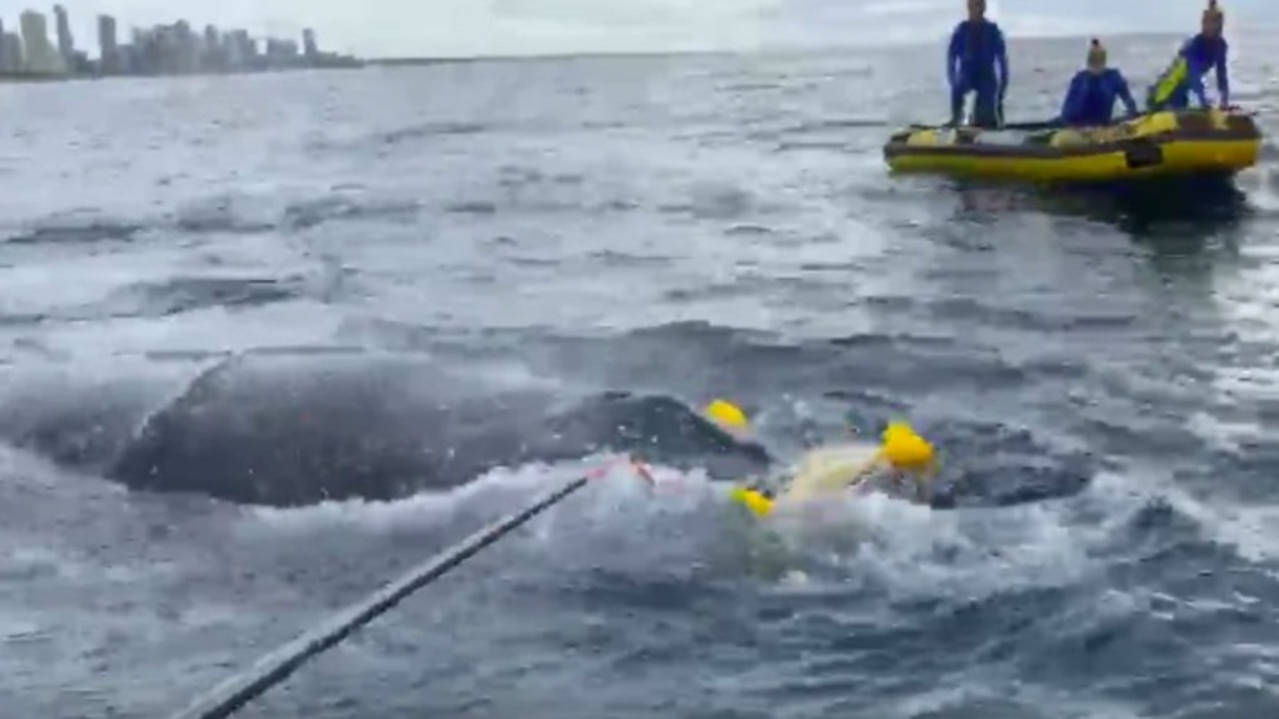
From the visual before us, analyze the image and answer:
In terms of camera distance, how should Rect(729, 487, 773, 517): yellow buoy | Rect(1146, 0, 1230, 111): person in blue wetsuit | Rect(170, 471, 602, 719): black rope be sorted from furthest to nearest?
Rect(1146, 0, 1230, 111): person in blue wetsuit, Rect(729, 487, 773, 517): yellow buoy, Rect(170, 471, 602, 719): black rope

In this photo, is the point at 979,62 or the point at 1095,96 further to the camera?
the point at 979,62

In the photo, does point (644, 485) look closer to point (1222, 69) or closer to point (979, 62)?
point (1222, 69)

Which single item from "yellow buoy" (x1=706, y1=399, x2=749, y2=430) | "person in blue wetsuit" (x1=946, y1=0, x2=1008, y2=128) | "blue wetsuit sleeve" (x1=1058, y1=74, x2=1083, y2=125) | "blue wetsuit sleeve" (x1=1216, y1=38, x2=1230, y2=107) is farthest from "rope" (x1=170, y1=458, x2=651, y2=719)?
"person in blue wetsuit" (x1=946, y1=0, x2=1008, y2=128)

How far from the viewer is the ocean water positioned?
25.7 ft

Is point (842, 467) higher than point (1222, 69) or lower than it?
lower

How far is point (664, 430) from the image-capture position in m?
11.3

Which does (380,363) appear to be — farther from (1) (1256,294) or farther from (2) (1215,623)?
(1) (1256,294)

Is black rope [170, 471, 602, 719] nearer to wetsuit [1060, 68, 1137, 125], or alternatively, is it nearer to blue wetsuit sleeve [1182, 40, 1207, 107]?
blue wetsuit sleeve [1182, 40, 1207, 107]

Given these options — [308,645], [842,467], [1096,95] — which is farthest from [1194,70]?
[308,645]

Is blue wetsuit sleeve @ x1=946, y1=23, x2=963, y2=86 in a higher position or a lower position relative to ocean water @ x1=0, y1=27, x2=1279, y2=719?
higher

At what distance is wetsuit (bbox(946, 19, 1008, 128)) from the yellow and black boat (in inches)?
36.7

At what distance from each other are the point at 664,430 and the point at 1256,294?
1143 cm

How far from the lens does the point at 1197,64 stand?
2836 centimetres

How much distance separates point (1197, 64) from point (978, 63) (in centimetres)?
448
